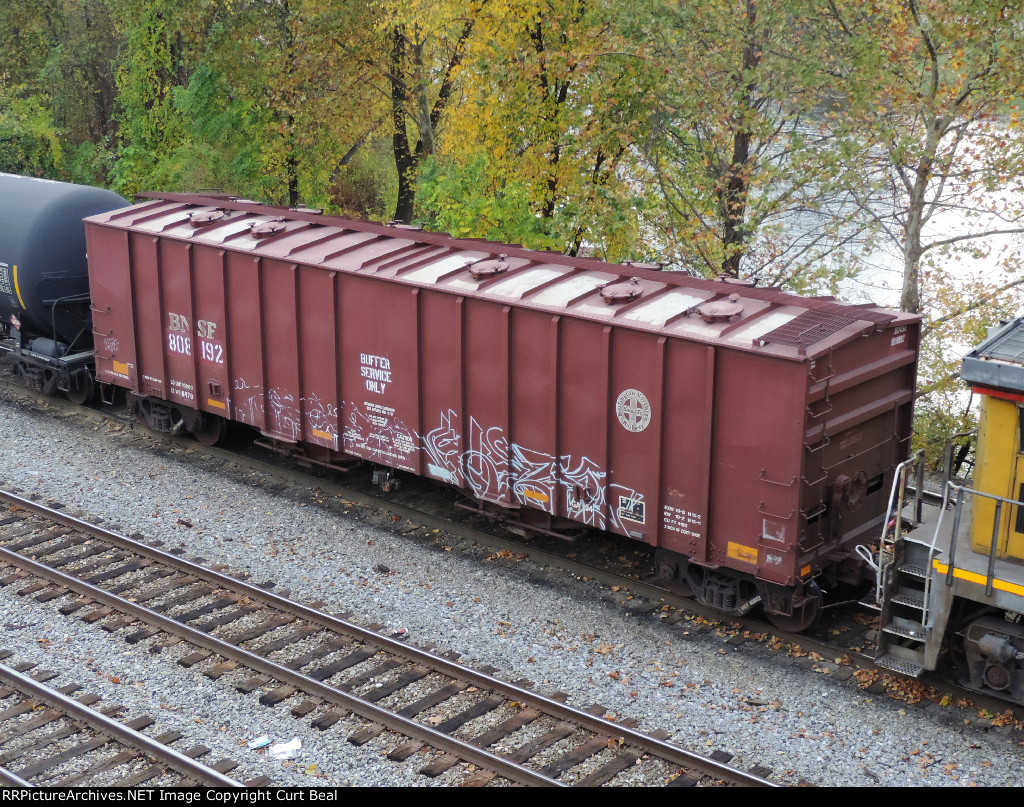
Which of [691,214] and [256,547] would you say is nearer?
[256,547]

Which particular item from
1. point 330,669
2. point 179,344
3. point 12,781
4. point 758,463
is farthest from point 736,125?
point 12,781

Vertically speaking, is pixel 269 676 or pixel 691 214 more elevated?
pixel 691 214

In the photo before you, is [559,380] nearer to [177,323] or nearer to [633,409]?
[633,409]

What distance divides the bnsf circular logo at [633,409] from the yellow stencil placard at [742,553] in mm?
1548

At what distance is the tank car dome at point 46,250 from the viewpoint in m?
16.1

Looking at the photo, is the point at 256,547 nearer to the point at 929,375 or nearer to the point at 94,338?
the point at 94,338

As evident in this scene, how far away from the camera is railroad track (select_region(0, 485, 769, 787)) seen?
845cm

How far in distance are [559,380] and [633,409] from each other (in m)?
0.96

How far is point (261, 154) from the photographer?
2367 cm

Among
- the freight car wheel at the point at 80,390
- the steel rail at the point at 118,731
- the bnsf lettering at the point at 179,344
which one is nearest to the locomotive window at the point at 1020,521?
the steel rail at the point at 118,731

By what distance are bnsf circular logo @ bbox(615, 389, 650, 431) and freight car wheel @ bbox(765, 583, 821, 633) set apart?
8.03 feet

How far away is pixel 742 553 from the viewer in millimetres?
10203

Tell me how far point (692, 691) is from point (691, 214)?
1195cm

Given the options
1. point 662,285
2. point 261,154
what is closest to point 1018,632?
point 662,285
